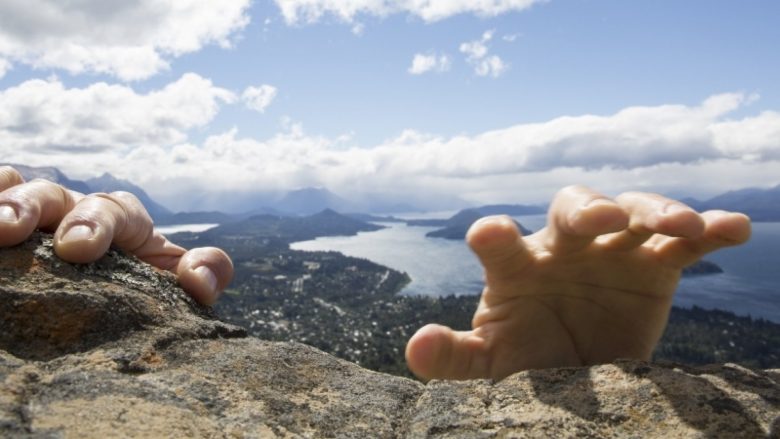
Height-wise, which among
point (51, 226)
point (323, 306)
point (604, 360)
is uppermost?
point (51, 226)

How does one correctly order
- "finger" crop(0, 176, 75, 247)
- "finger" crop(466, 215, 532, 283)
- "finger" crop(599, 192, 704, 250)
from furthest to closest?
"finger" crop(466, 215, 532, 283) < "finger" crop(0, 176, 75, 247) < "finger" crop(599, 192, 704, 250)

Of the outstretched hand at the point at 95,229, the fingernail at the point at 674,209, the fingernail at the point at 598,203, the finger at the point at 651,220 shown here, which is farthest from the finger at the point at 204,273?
the fingernail at the point at 674,209

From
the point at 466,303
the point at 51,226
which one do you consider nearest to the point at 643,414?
the point at 51,226

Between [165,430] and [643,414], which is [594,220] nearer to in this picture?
[643,414]

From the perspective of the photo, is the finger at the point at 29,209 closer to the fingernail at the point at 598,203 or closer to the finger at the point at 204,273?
the finger at the point at 204,273

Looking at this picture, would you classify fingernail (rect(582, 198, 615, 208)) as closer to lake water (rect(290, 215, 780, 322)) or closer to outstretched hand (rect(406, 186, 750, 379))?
Result: outstretched hand (rect(406, 186, 750, 379))

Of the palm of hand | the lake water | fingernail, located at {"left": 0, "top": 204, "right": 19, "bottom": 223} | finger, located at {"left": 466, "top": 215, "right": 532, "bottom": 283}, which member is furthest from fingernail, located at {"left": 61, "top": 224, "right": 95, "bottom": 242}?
the lake water

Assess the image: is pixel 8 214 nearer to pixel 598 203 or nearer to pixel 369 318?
pixel 598 203
